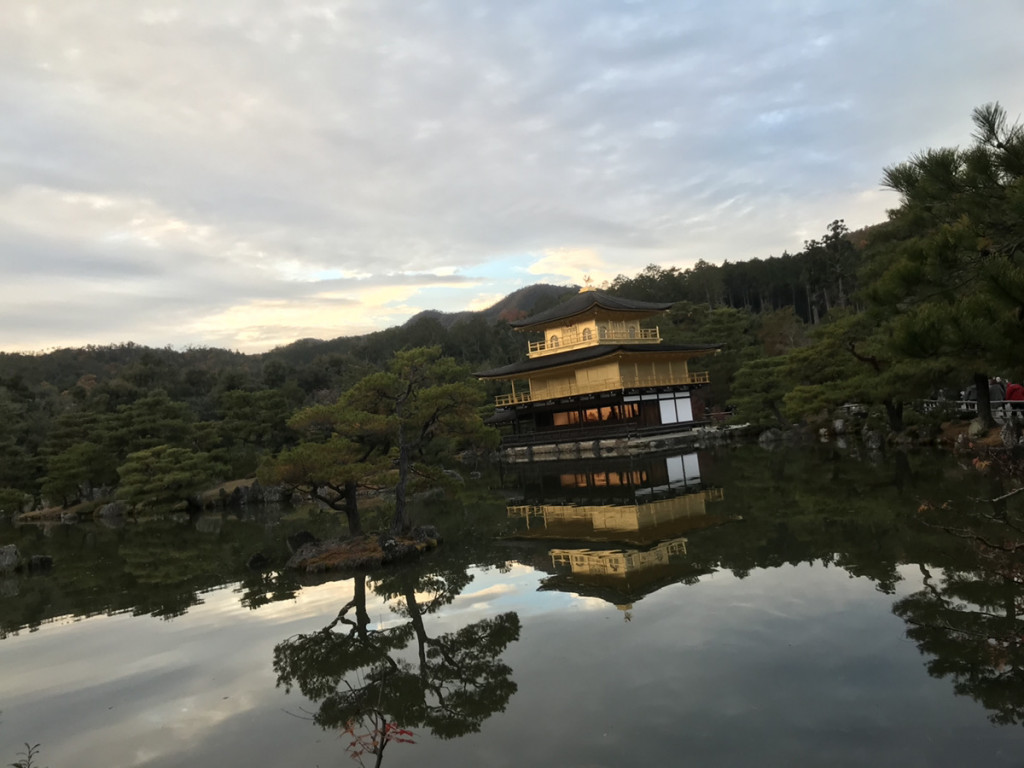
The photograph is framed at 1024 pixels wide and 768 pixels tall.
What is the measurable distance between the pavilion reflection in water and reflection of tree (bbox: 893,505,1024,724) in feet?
8.31

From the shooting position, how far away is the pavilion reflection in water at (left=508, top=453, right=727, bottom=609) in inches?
306

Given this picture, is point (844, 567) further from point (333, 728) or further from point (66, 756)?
point (66, 756)

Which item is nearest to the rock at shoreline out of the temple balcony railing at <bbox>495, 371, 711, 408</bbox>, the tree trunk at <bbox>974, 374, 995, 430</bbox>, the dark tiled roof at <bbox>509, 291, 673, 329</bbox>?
the tree trunk at <bbox>974, 374, 995, 430</bbox>

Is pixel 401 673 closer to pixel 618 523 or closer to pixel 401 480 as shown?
pixel 401 480

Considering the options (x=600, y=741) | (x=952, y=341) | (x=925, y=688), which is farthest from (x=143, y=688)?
(x=952, y=341)

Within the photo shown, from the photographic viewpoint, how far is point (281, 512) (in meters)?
19.4

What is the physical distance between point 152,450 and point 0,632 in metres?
14.1

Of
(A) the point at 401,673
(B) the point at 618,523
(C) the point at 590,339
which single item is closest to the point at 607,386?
(C) the point at 590,339

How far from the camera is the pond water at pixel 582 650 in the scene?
13.1ft

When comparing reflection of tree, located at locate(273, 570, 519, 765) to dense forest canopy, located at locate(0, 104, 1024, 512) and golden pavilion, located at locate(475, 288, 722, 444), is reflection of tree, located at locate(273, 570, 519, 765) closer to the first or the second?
dense forest canopy, located at locate(0, 104, 1024, 512)

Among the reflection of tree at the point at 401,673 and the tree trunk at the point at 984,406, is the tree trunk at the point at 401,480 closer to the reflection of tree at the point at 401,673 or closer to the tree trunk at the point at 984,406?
the reflection of tree at the point at 401,673

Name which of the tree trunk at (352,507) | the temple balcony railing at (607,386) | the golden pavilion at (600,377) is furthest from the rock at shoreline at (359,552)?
the temple balcony railing at (607,386)

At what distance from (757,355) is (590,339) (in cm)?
955

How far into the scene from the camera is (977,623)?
505cm
